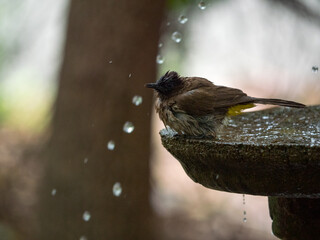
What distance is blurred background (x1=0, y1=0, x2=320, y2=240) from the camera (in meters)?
6.01

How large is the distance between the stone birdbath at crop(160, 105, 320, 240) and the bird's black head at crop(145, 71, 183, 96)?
292mm

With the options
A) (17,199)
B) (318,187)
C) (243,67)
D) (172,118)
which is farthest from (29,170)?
(318,187)

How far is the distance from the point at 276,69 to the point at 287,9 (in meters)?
0.84

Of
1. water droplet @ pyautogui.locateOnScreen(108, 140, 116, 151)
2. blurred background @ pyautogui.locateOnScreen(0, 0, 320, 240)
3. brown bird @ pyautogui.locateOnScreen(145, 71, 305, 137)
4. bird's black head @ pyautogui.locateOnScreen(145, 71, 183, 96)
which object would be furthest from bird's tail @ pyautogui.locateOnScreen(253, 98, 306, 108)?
blurred background @ pyautogui.locateOnScreen(0, 0, 320, 240)

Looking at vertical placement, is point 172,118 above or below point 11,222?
above

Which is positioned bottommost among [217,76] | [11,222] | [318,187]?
[11,222]

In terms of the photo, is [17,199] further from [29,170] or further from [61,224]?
[61,224]

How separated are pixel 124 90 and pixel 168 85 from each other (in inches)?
101

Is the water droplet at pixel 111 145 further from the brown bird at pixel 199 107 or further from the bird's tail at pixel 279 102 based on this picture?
the bird's tail at pixel 279 102

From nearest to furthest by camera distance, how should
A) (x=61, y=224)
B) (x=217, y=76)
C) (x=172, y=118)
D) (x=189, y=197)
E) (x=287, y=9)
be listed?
(x=172, y=118) < (x=61, y=224) < (x=287, y=9) < (x=217, y=76) < (x=189, y=197)

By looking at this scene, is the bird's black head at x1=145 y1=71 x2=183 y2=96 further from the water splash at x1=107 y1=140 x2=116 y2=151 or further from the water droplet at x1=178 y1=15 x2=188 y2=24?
the water droplet at x1=178 y1=15 x2=188 y2=24

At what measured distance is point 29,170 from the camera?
26.8 ft

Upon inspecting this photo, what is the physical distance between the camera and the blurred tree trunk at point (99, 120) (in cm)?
598

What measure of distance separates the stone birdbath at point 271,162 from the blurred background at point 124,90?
2707 mm
